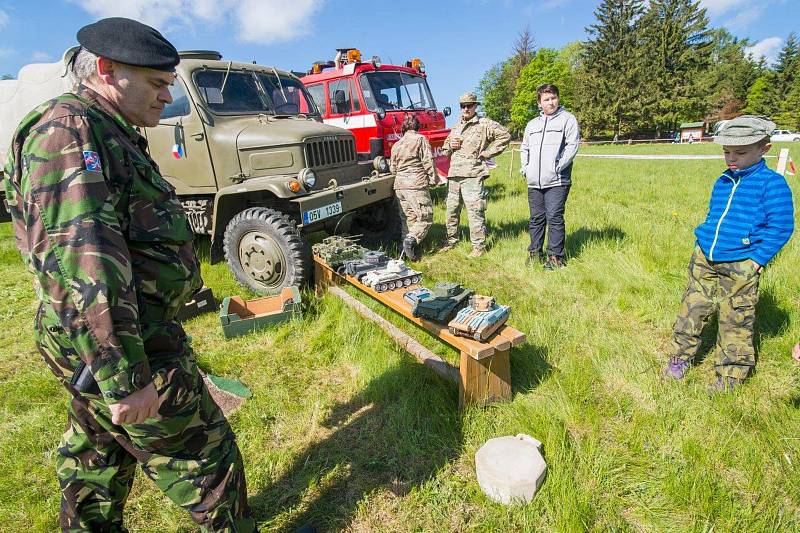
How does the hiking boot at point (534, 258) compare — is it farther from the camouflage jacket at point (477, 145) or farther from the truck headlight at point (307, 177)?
the truck headlight at point (307, 177)

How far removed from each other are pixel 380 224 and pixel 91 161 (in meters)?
5.15

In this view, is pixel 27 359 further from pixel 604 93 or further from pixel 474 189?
pixel 604 93

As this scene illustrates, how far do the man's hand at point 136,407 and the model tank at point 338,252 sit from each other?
9.13ft

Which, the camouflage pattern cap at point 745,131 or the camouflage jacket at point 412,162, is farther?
the camouflage jacket at point 412,162

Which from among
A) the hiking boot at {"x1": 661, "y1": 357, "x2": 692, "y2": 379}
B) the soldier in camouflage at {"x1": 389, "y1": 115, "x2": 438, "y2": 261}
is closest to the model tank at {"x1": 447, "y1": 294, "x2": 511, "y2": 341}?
the hiking boot at {"x1": 661, "y1": 357, "x2": 692, "y2": 379}

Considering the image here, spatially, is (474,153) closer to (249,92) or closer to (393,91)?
(249,92)

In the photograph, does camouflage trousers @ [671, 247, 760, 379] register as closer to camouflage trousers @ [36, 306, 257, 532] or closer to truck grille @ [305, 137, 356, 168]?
camouflage trousers @ [36, 306, 257, 532]

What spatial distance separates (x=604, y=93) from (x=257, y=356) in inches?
1731

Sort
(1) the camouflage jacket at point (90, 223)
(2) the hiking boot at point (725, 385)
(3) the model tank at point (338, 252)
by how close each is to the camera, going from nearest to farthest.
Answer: (1) the camouflage jacket at point (90, 223) < (2) the hiking boot at point (725, 385) < (3) the model tank at point (338, 252)

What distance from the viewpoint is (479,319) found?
8.55 ft

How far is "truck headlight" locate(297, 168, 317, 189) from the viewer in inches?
172

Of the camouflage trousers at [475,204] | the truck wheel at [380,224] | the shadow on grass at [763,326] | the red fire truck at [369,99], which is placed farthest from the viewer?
the red fire truck at [369,99]

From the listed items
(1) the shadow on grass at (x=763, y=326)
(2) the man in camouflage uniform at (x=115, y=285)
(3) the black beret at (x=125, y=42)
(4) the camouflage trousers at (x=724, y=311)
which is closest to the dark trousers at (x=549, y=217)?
(1) the shadow on grass at (x=763, y=326)

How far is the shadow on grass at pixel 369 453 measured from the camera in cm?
215
